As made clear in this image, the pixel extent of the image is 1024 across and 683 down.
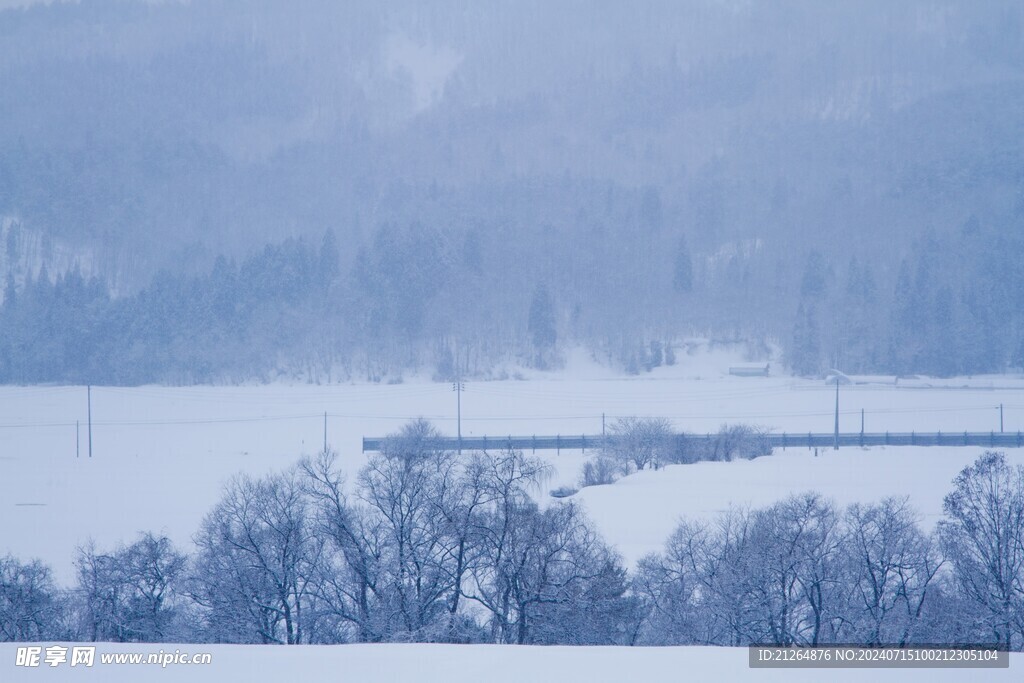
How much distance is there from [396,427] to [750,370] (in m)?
44.3

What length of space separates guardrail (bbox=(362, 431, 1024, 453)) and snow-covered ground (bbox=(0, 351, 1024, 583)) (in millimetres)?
1392

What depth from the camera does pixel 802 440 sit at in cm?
3491

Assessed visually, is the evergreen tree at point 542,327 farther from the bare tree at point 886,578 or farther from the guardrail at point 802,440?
the bare tree at point 886,578

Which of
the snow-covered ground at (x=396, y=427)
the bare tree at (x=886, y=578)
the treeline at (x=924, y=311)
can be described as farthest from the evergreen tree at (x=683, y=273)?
the bare tree at (x=886, y=578)

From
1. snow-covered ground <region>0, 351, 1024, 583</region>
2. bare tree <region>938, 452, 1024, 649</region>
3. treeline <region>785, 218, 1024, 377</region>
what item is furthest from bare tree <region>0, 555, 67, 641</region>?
treeline <region>785, 218, 1024, 377</region>

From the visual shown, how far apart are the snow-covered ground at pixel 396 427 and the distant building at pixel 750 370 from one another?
2542 mm

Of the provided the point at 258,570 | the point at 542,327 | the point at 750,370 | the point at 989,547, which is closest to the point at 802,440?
the point at 989,547

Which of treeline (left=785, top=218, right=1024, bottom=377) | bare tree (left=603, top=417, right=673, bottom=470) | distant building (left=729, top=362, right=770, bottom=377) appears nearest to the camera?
bare tree (left=603, top=417, right=673, bottom=470)

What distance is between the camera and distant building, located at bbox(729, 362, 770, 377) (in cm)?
7106

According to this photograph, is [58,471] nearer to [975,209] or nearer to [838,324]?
[838,324]

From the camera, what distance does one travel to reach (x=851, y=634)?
12891mm

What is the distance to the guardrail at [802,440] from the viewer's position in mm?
32938

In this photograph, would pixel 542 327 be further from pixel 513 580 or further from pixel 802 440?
pixel 513 580

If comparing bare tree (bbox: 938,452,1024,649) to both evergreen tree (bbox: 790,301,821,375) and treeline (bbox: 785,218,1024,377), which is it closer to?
treeline (bbox: 785,218,1024,377)
